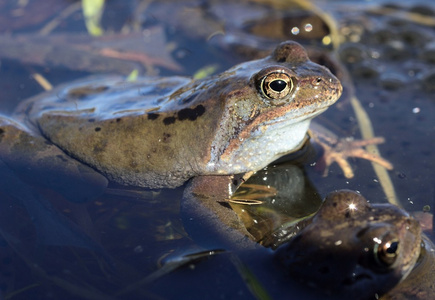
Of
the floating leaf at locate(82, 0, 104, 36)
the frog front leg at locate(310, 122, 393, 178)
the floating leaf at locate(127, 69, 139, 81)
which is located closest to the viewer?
the frog front leg at locate(310, 122, 393, 178)

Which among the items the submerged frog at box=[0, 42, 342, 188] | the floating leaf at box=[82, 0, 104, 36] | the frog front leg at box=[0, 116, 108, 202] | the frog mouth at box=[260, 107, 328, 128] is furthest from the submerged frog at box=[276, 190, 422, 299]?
the floating leaf at box=[82, 0, 104, 36]

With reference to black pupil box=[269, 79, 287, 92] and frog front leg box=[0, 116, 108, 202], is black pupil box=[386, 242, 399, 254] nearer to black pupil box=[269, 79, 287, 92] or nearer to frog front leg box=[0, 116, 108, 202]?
black pupil box=[269, 79, 287, 92]

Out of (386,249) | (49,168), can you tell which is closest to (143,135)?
(49,168)

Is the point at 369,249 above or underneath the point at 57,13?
underneath

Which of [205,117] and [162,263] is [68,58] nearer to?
[205,117]

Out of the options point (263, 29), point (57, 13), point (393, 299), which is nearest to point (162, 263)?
point (393, 299)

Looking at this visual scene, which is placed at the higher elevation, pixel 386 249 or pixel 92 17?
pixel 92 17

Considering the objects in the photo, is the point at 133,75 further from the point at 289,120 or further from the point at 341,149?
the point at 341,149
